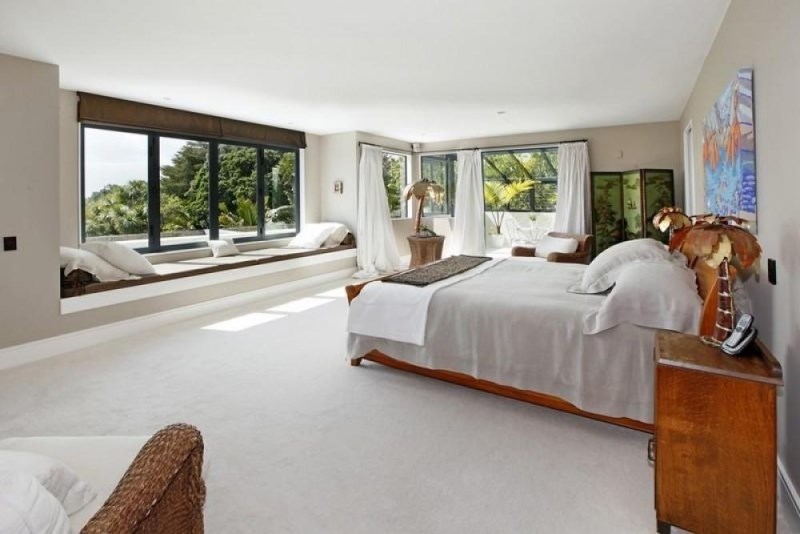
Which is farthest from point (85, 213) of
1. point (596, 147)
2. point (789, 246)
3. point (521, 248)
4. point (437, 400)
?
point (596, 147)

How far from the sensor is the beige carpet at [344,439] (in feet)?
5.97

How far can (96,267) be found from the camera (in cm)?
416

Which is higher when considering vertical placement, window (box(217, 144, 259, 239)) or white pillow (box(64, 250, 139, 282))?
window (box(217, 144, 259, 239))

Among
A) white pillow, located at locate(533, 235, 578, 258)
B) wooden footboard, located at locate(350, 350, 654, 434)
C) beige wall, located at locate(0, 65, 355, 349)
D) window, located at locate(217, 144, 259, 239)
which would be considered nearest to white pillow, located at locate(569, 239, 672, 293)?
wooden footboard, located at locate(350, 350, 654, 434)

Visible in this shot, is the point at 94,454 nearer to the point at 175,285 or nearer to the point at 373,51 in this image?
the point at 373,51

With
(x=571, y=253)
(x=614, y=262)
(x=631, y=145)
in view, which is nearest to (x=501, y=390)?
(x=614, y=262)

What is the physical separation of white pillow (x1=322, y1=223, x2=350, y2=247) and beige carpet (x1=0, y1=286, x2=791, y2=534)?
129 inches

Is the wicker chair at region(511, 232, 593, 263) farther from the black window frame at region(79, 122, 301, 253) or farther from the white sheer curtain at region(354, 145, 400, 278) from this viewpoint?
the black window frame at region(79, 122, 301, 253)

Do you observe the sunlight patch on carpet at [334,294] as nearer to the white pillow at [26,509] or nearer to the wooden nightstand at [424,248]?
the wooden nightstand at [424,248]

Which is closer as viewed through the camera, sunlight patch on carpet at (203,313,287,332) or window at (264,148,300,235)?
sunlight patch on carpet at (203,313,287,332)

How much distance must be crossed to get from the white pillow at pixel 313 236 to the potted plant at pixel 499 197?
2.86m

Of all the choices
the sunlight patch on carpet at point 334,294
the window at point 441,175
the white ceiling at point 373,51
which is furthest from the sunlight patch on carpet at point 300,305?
the window at point 441,175

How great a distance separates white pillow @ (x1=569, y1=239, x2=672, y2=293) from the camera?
295 centimetres

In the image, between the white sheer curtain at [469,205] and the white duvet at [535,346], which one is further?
the white sheer curtain at [469,205]
